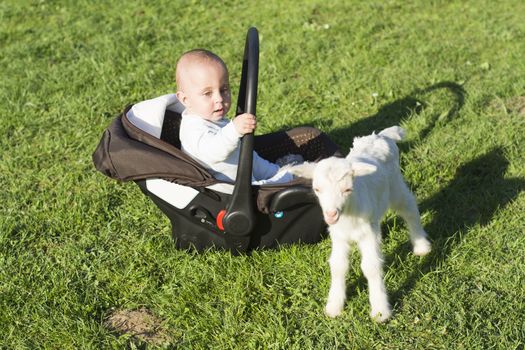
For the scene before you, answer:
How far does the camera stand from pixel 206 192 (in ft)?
12.0

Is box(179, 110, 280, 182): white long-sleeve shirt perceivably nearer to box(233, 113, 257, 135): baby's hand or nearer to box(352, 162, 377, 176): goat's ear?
box(233, 113, 257, 135): baby's hand

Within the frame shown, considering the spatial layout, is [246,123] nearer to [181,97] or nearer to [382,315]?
[181,97]

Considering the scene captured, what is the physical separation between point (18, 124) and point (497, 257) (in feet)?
14.3

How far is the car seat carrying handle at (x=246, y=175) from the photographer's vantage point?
10.5ft

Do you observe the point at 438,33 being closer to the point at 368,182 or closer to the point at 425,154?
the point at 425,154

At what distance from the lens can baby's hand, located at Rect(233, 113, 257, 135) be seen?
126 inches

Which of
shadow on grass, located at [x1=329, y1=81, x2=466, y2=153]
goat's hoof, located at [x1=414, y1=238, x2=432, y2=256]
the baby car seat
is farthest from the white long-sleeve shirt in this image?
shadow on grass, located at [x1=329, y1=81, x2=466, y2=153]

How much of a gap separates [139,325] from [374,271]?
53.5 inches

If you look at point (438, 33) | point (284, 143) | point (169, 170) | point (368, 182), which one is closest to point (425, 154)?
point (284, 143)

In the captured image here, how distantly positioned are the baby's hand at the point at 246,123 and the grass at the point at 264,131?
101 cm

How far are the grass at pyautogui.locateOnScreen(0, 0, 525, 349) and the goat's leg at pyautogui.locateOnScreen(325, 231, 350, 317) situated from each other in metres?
0.07

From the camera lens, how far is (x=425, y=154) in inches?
200

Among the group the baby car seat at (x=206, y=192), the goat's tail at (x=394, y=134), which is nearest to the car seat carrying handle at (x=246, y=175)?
the baby car seat at (x=206, y=192)

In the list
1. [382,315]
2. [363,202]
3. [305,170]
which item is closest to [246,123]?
[305,170]
